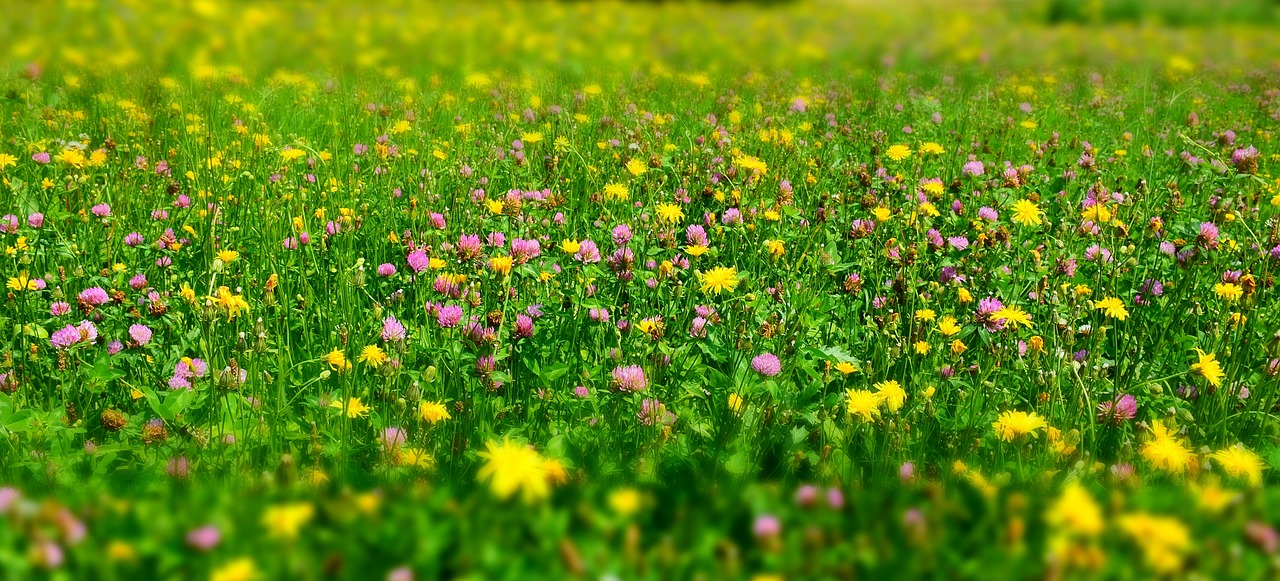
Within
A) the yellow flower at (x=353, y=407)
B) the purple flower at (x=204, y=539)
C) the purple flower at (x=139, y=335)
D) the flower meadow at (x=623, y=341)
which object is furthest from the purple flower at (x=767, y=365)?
the purple flower at (x=139, y=335)

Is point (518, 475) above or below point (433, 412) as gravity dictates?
above

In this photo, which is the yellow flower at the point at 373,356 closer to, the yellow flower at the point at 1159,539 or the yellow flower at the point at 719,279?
the yellow flower at the point at 719,279

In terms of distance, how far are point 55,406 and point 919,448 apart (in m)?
1.84

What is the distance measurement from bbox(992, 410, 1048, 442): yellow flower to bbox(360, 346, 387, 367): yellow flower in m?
1.31

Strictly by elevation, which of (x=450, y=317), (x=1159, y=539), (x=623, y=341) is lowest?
(x=623, y=341)

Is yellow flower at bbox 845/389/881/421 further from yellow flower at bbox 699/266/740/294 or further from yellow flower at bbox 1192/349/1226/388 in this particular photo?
yellow flower at bbox 1192/349/1226/388

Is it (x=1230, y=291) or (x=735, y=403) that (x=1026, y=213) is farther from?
(x=735, y=403)

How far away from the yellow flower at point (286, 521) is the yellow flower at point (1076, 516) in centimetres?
97

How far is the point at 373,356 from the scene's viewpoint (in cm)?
200

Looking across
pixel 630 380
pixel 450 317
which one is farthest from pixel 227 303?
pixel 630 380

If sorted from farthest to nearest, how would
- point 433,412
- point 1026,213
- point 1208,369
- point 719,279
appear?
point 1026,213 → point 719,279 → point 1208,369 → point 433,412

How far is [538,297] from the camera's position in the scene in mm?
2326

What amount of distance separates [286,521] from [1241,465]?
1.61m

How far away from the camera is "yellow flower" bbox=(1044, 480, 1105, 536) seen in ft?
3.79
